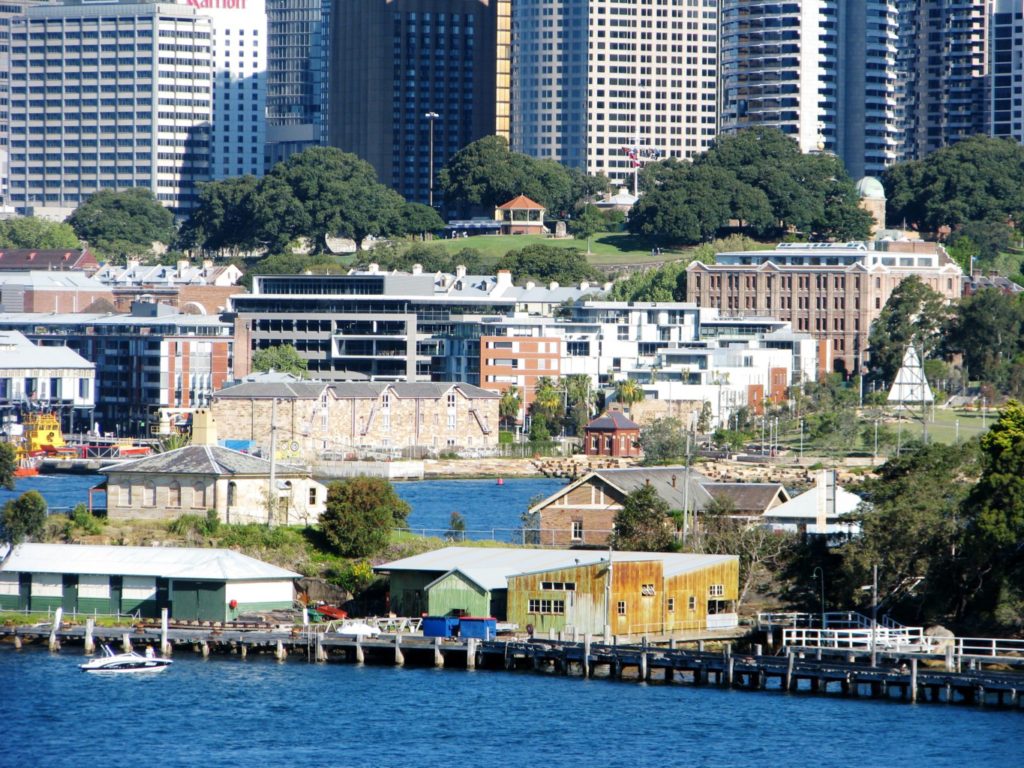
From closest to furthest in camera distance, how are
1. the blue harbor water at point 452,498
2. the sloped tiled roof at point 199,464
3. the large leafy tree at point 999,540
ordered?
the large leafy tree at point 999,540 < the sloped tiled roof at point 199,464 < the blue harbor water at point 452,498

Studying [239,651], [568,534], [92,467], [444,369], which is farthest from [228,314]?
[239,651]

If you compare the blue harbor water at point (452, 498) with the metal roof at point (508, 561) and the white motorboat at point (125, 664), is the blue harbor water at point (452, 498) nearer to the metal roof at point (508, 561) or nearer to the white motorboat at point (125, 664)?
the metal roof at point (508, 561)

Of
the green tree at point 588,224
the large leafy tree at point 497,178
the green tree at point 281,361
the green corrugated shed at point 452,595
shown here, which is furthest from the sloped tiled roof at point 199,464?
the large leafy tree at point 497,178

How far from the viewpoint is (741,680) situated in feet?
183

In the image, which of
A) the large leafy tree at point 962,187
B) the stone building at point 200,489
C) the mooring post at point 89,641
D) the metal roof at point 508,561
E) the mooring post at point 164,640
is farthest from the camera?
the large leafy tree at point 962,187

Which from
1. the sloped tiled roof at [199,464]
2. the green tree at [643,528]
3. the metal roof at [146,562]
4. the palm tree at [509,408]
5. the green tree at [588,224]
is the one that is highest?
the green tree at [588,224]

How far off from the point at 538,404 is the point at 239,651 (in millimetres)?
81424

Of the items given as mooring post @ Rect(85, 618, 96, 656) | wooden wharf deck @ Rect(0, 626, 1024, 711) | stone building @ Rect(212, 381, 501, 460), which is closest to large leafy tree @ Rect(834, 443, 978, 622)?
wooden wharf deck @ Rect(0, 626, 1024, 711)

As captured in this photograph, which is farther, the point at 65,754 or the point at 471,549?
the point at 471,549

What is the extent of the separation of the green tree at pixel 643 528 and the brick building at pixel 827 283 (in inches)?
3522

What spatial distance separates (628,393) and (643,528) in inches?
2833

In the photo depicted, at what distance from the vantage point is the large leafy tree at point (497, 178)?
633 ft

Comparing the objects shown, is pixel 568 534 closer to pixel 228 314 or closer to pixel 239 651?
pixel 239 651

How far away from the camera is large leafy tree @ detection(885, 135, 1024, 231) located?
178m
